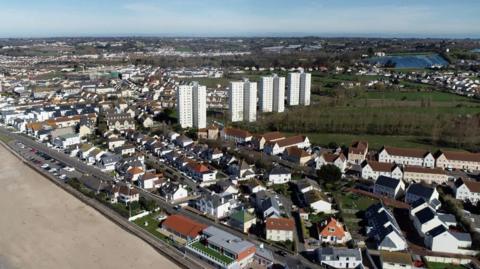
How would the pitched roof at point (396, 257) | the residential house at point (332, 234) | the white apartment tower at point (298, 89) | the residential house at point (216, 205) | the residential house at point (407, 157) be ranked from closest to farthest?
the pitched roof at point (396, 257)
the residential house at point (332, 234)
the residential house at point (216, 205)
the residential house at point (407, 157)
the white apartment tower at point (298, 89)

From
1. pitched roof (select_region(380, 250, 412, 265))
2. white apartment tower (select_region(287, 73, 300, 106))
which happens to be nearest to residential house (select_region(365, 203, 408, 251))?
pitched roof (select_region(380, 250, 412, 265))

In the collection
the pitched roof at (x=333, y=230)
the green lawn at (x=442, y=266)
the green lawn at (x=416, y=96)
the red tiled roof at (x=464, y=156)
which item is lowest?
the green lawn at (x=442, y=266)

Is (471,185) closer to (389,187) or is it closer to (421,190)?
(421,190)

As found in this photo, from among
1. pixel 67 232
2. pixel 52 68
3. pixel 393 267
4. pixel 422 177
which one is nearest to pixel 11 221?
pixel 67 232

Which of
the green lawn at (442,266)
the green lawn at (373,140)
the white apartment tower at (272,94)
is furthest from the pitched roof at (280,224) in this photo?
the white apartment tower at (272,94)

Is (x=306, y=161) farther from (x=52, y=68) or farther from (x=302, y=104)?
(x=52, y=68)

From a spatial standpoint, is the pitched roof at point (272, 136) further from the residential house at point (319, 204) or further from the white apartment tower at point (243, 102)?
the residential house at point (319, 204)

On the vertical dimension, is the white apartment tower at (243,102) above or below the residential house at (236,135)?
above

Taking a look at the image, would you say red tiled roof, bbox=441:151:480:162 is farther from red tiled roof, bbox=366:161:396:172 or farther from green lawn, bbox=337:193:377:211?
green lawn, bbox=337:193:377:211
